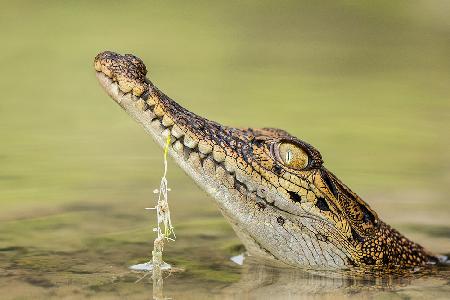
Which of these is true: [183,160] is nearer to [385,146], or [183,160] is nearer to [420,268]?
[420,268]

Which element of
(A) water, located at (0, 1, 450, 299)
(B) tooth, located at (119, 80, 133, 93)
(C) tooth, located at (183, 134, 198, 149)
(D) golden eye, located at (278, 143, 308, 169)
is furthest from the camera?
(A) water, located at (0, 1, 450, 299)

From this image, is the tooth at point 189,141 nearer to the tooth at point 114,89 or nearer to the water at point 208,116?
the tooth at point 114,89

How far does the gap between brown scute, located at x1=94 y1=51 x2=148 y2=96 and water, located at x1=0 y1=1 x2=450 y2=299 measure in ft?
3.85

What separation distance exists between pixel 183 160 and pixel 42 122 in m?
5.64

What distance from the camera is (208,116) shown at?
12008 mm

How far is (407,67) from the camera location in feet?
52.0

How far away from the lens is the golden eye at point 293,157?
660 cm

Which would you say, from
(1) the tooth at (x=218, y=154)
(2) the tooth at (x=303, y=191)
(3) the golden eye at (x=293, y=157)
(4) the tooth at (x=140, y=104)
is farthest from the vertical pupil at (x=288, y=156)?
(4) the tooth at (x=140, y=104)

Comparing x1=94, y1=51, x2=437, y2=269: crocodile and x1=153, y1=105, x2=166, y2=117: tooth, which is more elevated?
x1=153, y1=105, x2=166, y2=117: tooth

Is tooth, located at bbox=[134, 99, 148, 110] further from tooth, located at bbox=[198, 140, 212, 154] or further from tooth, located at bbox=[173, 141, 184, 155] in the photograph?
tooth, located at bbox=[198, 140, 212, 154]

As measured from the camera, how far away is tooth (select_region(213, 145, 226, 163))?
6339mm

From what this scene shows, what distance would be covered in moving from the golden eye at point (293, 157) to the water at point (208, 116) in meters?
0.73

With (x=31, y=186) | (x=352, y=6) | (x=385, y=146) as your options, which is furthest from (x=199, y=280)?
(x=352, y=6)

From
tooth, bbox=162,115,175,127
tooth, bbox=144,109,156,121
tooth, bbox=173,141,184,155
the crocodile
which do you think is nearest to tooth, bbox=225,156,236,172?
the crocodile
